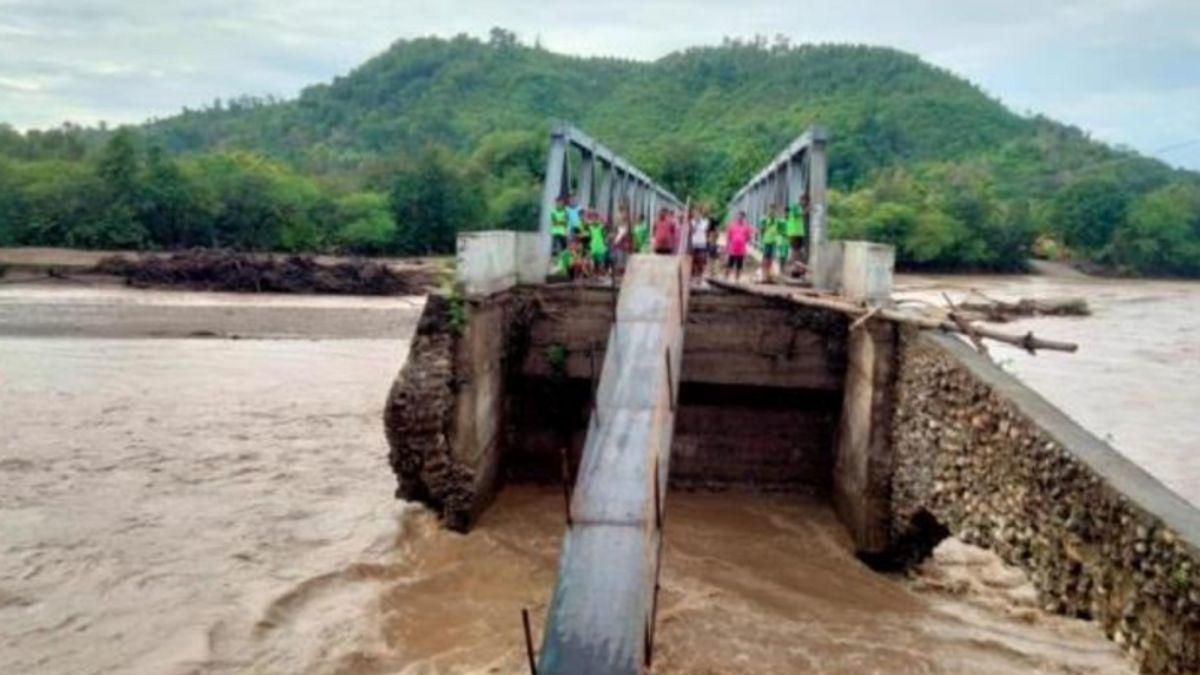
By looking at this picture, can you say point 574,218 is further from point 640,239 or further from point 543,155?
point 543,155

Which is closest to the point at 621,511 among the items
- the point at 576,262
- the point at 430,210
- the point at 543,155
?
the point at 576,262

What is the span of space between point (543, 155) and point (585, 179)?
7049 cm

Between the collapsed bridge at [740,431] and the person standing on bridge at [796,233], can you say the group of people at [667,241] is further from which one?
the collapsed bridge at [740,431]

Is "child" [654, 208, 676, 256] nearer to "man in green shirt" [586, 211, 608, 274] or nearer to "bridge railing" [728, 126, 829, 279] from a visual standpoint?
"man in green shirt" [586, 211, 608, 274]

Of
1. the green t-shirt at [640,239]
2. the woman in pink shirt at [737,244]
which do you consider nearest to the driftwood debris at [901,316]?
the woman in pink shirt at [737,244]

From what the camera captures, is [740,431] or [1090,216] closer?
[740,431]

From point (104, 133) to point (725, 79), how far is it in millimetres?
76166

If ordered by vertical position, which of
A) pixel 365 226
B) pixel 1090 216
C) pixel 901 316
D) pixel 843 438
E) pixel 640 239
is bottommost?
pixel 843 438

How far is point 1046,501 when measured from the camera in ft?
26.5

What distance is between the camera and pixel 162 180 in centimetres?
5919

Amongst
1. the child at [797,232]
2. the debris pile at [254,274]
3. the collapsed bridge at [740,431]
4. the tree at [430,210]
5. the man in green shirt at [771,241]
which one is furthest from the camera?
the tree at [430,210]

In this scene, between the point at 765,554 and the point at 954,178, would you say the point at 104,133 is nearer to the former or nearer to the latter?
the point at 954,178

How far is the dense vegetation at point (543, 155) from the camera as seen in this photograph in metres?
60.5

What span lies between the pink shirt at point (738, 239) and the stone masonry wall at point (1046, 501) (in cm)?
637
